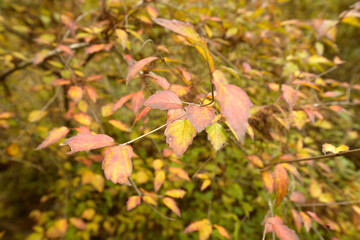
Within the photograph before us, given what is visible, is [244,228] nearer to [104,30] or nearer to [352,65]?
[104,30]

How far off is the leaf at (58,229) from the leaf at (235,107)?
1804mm

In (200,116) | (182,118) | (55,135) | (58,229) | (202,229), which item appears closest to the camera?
(200,116)

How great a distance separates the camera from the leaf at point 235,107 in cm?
38

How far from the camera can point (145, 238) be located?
2.09 m

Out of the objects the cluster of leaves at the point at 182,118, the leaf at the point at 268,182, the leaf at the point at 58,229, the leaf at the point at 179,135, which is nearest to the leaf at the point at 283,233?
the cluster of leaves at the point at 182,118

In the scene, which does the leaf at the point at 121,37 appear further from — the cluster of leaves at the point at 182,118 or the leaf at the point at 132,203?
the leaf at the point at 132,203

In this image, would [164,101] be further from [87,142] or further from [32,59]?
[32,59]

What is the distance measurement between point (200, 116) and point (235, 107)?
5.6 inches

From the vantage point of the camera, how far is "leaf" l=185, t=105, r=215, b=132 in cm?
51

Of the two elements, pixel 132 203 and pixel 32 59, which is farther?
pixel 32 59

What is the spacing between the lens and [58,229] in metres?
1.60

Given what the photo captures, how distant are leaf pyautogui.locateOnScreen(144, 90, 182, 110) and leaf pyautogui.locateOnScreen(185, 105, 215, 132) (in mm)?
54

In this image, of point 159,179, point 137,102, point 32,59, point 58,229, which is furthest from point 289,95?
point 58,229

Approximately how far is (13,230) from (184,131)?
2982 mm
